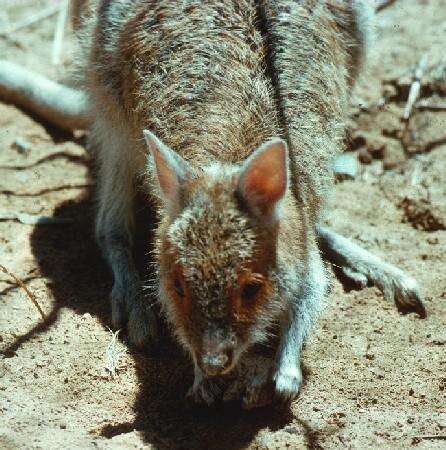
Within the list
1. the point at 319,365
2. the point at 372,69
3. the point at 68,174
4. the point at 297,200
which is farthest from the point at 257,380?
the point at 372,69

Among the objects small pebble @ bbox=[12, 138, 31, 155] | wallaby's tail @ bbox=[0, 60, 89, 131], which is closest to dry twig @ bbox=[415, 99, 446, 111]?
wallaby's tail @ bbox=[0, 60, 89, 131]

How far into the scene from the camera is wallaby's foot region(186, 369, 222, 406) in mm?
3906

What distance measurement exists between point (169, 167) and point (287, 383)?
1.15m

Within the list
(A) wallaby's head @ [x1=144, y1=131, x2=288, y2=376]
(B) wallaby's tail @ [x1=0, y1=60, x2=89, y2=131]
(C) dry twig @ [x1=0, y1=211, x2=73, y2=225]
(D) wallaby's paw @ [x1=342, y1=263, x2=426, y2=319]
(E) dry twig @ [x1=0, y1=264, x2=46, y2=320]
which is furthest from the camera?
(B) wallaby's tail @ [x1=0, y1=60, x2=89, y2=131]

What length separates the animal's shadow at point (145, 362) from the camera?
3.77m

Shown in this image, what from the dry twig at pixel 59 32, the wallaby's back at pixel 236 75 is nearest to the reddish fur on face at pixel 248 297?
the wallaby's back at pixel 236 75

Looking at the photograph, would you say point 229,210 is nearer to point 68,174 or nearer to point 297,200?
point 297,200

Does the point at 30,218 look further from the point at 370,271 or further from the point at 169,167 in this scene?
the point at 370,271

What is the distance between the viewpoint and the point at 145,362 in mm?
4254

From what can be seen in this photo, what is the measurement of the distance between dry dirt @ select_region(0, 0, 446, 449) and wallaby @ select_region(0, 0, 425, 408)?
16 cm

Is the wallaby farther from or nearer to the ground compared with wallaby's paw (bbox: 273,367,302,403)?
farther from the ground

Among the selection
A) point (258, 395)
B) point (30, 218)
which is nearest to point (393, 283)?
point (258, 395)

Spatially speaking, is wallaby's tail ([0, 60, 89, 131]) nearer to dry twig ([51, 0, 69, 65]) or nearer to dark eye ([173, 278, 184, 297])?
dry twig ([51, 0, 69, 65])

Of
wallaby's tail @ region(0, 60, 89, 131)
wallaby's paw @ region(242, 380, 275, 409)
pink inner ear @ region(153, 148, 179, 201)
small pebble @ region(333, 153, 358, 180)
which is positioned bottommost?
wallaby's tail @ region(0, 60, 89, 131)
